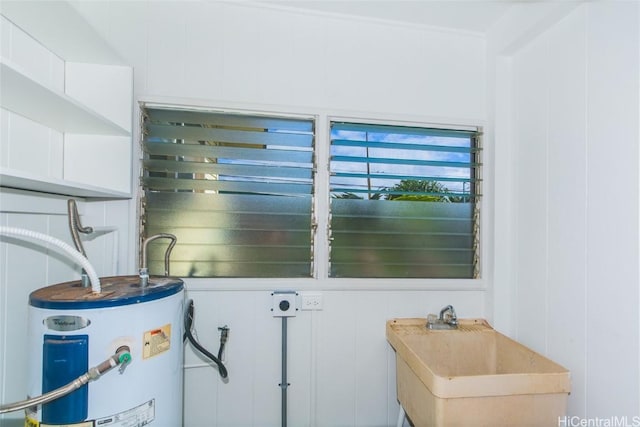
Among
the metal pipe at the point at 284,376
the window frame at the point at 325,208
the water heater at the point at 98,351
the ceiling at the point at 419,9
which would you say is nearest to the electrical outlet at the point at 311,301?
the window frame at the point at 325,208

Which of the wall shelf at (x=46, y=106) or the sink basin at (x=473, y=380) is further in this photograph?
the sink basin at (x=473, y=380)

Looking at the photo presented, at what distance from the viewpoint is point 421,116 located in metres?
1.71

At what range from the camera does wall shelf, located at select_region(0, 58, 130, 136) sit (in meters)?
0.82

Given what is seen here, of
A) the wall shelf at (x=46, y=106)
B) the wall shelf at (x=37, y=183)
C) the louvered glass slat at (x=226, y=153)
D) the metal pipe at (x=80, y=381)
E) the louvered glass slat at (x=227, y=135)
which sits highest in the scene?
the louvered glass slat at (x=227, y=135)

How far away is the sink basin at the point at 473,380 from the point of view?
112cm

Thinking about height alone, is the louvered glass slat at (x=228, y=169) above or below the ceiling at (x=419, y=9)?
below

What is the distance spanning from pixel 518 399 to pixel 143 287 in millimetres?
1525

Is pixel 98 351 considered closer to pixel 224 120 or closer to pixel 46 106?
pixel 46 106

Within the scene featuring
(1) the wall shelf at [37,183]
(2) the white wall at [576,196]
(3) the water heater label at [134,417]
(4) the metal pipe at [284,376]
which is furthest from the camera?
(4) the metal pipe at [284,376]

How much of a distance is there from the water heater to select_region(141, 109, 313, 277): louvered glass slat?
560 mm

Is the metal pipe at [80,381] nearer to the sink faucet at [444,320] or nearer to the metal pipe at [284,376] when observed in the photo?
the metal pipe at [284,376]

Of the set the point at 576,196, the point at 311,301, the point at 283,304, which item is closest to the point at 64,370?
the point at 283,304

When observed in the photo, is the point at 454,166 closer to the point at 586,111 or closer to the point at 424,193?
the point at 424,193

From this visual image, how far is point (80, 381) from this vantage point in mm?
833
